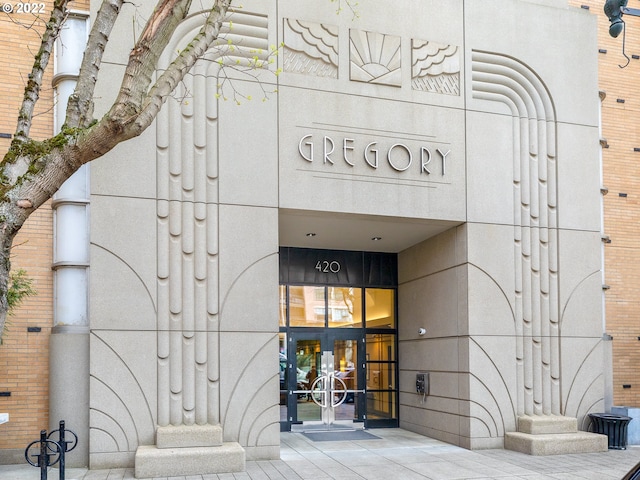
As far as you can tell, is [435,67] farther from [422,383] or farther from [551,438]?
[551,438]

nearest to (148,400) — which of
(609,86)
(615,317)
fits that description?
(615,317)

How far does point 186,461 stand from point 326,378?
210 inches

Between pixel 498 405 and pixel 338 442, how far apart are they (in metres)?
3.17

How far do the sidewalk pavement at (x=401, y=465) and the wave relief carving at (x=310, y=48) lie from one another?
676 cm

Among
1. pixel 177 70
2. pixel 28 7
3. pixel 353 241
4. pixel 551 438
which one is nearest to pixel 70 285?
pixel 28 7

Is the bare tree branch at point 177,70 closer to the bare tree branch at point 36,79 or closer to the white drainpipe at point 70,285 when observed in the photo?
the bare tree branch at point 36,79

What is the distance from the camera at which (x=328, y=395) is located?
14750 millimetres

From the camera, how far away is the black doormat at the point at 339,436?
13.4 meters

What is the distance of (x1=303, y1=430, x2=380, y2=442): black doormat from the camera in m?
13.4

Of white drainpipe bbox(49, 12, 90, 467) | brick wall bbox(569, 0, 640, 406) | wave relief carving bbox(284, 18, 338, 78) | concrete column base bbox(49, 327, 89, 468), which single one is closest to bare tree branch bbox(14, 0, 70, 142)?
white drainpipe bbox(49, 12, 90, 467)

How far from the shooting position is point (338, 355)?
15.1 meters

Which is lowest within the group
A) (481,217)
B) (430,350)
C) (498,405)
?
(498,405)

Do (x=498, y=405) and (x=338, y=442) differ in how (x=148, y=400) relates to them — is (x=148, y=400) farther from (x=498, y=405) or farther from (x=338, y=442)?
(x=498, y=405)

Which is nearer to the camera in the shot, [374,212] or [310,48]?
[310,48]
